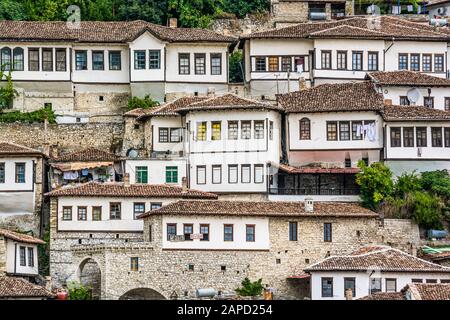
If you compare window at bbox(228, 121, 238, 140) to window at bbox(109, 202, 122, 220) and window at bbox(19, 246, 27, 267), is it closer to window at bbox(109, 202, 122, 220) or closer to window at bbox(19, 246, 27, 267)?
window at bbox(109, 202, 122, 220)

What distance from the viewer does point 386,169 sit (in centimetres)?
4775

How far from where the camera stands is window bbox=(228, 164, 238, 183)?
4934cm

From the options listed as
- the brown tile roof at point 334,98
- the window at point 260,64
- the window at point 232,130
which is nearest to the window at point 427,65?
the brown tile roof at point 334,98

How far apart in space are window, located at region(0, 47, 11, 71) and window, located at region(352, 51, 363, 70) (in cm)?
1890

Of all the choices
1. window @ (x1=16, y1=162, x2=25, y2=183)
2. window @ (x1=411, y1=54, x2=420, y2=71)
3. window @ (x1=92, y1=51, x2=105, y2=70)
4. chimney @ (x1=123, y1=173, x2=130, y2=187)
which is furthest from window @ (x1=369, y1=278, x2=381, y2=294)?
window @ (x1=92, y1=51, x2=105, y2=70)

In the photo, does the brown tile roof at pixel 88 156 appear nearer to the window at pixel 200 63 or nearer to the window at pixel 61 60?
the window at pixel 61 60

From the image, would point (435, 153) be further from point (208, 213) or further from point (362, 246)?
point (208, 213)

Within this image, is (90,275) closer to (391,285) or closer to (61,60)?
(391,285)

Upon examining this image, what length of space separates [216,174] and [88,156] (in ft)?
21.4

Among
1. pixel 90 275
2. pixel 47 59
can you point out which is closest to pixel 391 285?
pixel 90 275

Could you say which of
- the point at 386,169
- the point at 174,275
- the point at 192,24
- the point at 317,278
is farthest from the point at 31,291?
the point at 192,24

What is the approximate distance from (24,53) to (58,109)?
11.7 ft

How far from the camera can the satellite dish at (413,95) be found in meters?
53.9

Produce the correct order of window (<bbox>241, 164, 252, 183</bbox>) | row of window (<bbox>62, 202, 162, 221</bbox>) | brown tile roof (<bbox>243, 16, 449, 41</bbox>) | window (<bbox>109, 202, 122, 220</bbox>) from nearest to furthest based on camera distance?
row of window (<bbox>62, 202, 162, 221</bbox>), window (<bbox>109, 202, 122, 220</bbox>), window (<bbox>241, 164, 252, 183</bbox>), brown tile roof (<bbox>243, 16, 449, 41</bbox>)
